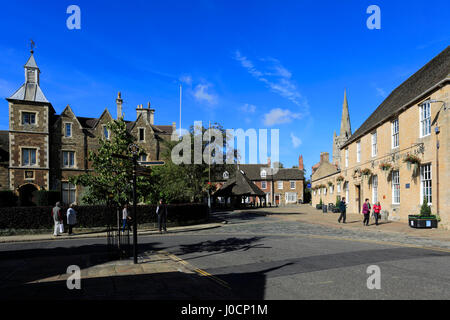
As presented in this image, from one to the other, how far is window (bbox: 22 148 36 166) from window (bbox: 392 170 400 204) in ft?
116

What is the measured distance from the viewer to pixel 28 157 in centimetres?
3412

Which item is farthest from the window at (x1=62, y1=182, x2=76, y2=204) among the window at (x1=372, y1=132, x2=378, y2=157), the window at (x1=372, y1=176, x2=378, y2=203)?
the window at (x1=372, y1=132, x2=378, y2=157)

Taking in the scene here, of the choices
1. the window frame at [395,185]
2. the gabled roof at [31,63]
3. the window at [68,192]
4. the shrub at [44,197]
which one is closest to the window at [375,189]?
the window frame at [395,185]

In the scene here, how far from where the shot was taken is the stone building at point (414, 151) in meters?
Answer: 16.4

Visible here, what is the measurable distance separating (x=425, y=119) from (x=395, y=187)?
18.7 feet

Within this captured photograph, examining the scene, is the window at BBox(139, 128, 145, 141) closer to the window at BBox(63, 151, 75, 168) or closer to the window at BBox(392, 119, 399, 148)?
the window at BBox(63, 151, 75, 168)

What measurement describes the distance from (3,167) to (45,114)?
722 cm

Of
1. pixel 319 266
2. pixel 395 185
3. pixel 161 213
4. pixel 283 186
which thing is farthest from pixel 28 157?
pixel 283 186

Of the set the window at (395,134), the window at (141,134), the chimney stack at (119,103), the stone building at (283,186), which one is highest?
the chimney stack at (119,103)

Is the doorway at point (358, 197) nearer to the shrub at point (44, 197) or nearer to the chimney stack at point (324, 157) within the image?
the shrub at point (44, 197)

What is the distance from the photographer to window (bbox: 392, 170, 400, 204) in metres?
21.5

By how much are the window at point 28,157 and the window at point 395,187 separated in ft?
116

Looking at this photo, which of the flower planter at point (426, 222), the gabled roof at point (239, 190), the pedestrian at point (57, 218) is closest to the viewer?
the flower planter at point (426, 222)
